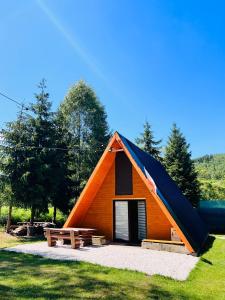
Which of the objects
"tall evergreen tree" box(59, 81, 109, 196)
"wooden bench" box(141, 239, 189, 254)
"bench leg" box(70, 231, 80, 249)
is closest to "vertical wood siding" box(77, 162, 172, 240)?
"wooden bench" box(141, 239, 189, 254)

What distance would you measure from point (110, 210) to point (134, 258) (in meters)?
4.15

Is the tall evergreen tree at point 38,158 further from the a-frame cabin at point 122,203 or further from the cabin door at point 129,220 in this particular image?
the cabin door at point 129,220

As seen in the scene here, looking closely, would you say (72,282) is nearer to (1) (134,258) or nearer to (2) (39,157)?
(1) (134,258)

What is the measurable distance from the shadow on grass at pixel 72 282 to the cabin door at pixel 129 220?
4.72 m

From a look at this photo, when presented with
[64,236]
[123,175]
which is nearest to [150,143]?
[123,175]

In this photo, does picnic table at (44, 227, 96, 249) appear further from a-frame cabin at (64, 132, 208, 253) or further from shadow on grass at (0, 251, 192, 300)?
shadow on grass at (0, 251, 192, 300)

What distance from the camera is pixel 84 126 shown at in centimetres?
2405

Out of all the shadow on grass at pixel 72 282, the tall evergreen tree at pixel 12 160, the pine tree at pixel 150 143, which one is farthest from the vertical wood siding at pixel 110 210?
the pine tree at pixel 150 143

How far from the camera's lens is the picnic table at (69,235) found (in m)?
10.2

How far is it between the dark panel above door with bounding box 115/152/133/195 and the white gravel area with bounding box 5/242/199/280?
8.94ft

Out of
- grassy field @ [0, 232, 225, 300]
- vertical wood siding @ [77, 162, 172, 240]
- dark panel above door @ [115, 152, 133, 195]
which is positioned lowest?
grassy field @ [0, 232, 225, 300]

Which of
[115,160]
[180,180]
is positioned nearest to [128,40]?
[115,160]

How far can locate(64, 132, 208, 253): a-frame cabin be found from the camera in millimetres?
11016

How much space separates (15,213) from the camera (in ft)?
74.6
